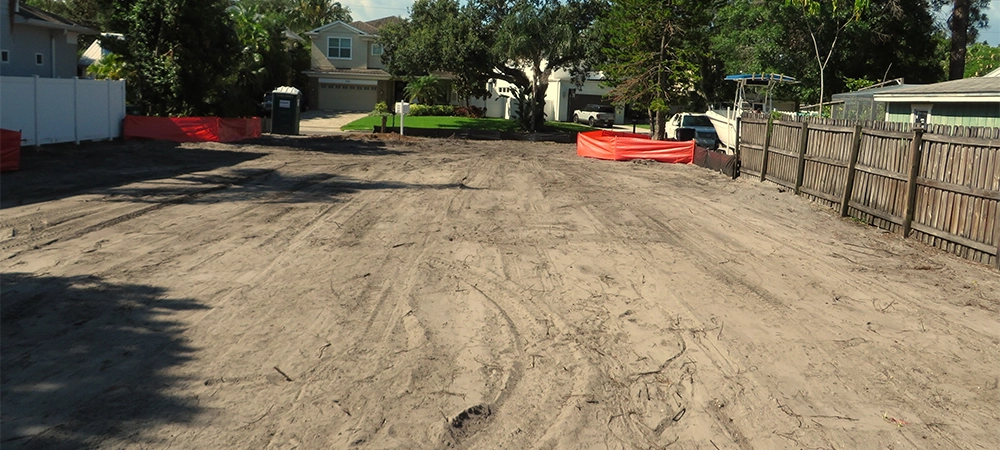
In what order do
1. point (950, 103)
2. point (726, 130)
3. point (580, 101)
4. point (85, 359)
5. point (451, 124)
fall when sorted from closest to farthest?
1. point (85, 359)
2. point (950, 103)
3. point (726, 130)
4. point (451, 124)
5. point (580, 101)

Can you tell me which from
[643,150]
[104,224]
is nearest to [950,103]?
[643,150]

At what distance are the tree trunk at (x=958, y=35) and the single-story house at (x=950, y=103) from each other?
8.77 meters

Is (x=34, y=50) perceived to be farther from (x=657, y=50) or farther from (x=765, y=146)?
(x=765, y=146)

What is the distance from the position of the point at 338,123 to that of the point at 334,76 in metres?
11.1

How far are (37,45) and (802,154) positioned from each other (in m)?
26.0

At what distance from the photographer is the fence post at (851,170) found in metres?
15.1

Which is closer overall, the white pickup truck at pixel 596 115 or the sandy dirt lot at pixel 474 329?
the sandy dirt lot at pixel 474 329

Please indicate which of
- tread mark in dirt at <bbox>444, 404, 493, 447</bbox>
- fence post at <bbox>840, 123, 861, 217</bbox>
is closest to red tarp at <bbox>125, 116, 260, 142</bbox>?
fence post at <bbox>840, 123, 861, 217</bbox>

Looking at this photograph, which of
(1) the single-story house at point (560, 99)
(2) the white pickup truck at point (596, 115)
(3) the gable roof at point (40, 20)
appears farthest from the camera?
(1) the single-story house at point (560, 99)

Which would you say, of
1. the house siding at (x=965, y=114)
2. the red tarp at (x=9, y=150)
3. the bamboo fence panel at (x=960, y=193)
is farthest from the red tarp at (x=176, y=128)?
the bamboo fence panel at (x=960, y=193)

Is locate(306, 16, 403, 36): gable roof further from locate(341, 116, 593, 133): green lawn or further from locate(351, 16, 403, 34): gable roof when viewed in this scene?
locate(341, 116, 593, 133): green lawn

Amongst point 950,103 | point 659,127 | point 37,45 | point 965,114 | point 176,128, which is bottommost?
point 176,128

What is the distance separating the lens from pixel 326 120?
48781 millimetres

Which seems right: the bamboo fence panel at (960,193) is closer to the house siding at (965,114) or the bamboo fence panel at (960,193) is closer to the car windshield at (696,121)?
the house siding at (965,114)
